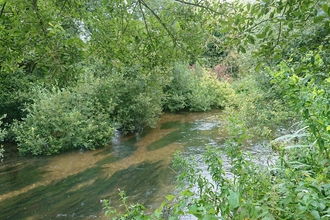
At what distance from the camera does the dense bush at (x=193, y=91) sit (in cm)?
1398

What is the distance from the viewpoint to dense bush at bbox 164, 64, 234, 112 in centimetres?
1398

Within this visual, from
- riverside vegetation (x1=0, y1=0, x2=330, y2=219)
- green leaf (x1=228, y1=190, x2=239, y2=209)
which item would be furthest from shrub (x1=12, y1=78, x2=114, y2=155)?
green leaf (x1=228, y1=190, x2=239, y2=209)

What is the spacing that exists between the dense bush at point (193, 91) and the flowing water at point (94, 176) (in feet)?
10.9

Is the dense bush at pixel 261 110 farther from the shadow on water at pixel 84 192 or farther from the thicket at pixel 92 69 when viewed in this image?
the shadow on water at pixel 84 192

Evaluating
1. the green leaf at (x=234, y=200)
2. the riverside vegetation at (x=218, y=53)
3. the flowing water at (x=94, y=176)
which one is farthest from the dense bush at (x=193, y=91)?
the green leaf at (x=234, y=200)

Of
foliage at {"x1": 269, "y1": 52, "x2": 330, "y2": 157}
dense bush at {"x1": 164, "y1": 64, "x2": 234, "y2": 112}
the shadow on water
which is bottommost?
the shadow on water

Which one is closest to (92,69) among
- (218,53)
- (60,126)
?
(60,126)

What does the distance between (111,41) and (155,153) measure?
6.05m

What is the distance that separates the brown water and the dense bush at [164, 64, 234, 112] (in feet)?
11.3

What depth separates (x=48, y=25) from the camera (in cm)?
213

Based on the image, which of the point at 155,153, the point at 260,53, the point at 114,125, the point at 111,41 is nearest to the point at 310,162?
the point at 260,53

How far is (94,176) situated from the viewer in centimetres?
712

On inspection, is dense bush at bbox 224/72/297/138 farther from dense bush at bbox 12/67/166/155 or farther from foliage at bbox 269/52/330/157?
foliage at bbox 269/52/330/157

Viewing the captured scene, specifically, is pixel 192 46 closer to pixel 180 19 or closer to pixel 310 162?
pixel 180 19
